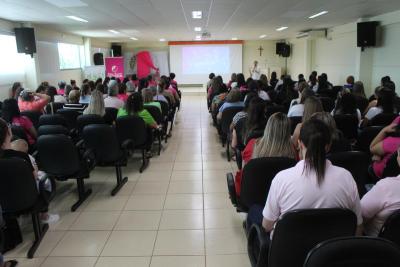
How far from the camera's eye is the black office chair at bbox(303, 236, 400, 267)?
1.25 meters

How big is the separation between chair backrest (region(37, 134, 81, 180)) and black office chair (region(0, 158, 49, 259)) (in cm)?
76

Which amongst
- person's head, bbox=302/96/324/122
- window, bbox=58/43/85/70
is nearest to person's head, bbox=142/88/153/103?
person's head, bbox=302/96/324/122

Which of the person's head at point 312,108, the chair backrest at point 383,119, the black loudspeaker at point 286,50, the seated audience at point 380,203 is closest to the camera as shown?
the seated audience at point 380,203

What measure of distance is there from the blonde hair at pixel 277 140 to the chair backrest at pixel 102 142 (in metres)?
2.12

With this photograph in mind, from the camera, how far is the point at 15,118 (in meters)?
4.26

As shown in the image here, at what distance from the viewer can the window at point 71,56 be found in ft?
38.9

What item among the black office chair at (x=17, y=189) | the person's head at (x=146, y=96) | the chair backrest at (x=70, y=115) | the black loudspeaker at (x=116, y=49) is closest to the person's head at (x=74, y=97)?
the chair backrest at (x=70, y=115)

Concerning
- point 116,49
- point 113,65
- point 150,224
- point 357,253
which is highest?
point 116,49

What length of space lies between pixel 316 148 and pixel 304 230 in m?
0.41

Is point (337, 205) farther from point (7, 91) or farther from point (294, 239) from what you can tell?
point (7, 91)

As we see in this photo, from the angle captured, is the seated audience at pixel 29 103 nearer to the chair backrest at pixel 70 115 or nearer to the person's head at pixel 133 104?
the chair backrest at pixel 70 115

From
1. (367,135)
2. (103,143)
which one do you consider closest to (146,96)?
(103,143)

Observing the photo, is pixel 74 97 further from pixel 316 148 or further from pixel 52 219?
pixel 316 148

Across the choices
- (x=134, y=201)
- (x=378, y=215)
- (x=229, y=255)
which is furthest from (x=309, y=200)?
(x=134, y=201)
